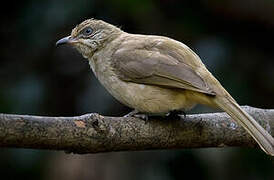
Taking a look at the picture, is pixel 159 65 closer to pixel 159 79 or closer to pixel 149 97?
pixel 159 79

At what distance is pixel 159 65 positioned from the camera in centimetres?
548

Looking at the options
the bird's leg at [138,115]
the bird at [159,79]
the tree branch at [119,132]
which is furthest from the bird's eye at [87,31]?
the tree branch at [119,132]

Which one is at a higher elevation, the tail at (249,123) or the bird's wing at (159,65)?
the bird's wing at (159,65)

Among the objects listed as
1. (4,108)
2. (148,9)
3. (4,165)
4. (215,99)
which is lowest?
(4,165)

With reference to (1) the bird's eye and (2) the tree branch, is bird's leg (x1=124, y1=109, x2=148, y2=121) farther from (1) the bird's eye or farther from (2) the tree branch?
(1) the bird's eye

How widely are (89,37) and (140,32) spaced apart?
6.19 feet

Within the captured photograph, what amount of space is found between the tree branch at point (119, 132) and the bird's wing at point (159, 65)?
293 millimetres

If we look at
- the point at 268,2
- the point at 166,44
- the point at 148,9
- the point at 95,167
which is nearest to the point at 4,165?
the point at 95,167

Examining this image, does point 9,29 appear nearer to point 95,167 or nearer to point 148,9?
point 148,9

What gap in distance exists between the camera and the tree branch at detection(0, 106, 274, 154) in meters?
4.18

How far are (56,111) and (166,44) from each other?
257 cm

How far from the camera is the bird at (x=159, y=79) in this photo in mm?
5148

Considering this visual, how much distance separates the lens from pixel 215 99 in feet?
16.8

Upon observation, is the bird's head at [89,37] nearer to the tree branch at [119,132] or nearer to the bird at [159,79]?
the bird at [159,79]
